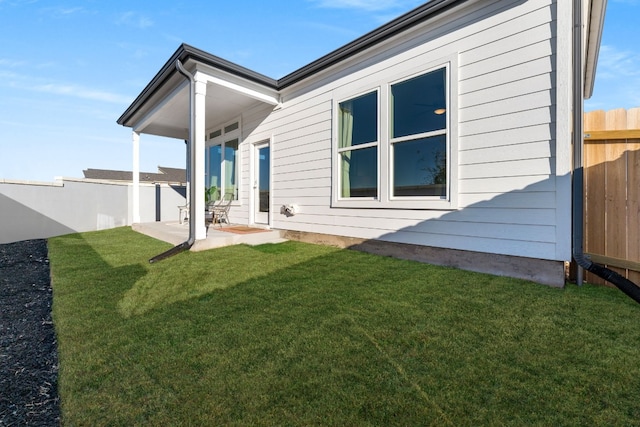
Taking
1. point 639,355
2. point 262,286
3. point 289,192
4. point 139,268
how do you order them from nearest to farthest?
point 639,355 < point 262,286 < point 139,268 < point 289,192

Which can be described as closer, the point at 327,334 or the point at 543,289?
the point at 327,334

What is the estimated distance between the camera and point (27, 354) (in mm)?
2004

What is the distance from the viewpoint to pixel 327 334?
7.00 feet

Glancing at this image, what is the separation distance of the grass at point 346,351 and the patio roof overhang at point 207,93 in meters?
3.77

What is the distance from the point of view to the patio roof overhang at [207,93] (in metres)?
5.13

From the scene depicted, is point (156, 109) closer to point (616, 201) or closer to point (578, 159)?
point (578, 159)

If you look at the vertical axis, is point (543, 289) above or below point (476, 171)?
below

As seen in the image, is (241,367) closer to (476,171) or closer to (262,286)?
(262,286)

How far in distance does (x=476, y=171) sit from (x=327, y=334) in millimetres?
2746

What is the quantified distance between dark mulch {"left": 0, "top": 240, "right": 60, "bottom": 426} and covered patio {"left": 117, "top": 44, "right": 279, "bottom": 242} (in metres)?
2.17

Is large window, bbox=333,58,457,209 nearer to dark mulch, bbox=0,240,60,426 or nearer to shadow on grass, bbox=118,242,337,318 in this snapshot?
shadow on grass, bbox=118,242,337,318

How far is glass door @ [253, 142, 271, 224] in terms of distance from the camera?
6801 millimetres

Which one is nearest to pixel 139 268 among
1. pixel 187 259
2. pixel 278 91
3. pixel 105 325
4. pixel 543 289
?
pixel 187 259

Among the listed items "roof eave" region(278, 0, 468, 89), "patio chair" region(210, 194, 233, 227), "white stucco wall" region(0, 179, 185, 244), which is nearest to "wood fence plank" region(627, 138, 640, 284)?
"roof eave" region(278, 0, 468, 89)
